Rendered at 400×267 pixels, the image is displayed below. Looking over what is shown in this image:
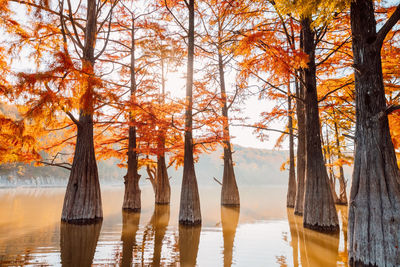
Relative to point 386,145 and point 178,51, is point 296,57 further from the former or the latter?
point 178,51

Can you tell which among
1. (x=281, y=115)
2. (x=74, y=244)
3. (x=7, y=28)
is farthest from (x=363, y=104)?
(x=7, y=28)

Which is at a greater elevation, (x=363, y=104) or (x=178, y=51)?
(x=178, y=51)

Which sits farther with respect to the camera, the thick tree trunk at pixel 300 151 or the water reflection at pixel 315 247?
the thick tree trunk at pixel 300 151

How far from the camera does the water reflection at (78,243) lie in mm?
4688

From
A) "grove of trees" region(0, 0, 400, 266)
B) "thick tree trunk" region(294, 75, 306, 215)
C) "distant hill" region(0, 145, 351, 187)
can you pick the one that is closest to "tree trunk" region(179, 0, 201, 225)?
"grove of trees" region(0, 0, 400, 266)

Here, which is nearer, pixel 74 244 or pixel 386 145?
pixel 386 145

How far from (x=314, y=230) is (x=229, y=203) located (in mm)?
8035

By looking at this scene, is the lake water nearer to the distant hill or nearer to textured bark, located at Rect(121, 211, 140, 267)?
textured bark, located at Rect(121, 211, 140, 267)

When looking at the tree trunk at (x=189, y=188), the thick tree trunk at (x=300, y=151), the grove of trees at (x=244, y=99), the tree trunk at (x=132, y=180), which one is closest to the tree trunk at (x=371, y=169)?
the grove of trees at (x=244, y=99)

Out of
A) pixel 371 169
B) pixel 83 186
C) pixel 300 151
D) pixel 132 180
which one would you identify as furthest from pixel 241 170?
pixel 371 169

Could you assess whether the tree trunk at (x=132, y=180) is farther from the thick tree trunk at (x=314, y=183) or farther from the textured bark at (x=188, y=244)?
the thick tree trunk at (x=314, y=183)

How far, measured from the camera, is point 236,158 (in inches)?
5290

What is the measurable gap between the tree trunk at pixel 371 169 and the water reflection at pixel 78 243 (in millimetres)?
4894

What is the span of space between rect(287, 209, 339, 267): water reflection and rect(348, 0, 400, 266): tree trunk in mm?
896
